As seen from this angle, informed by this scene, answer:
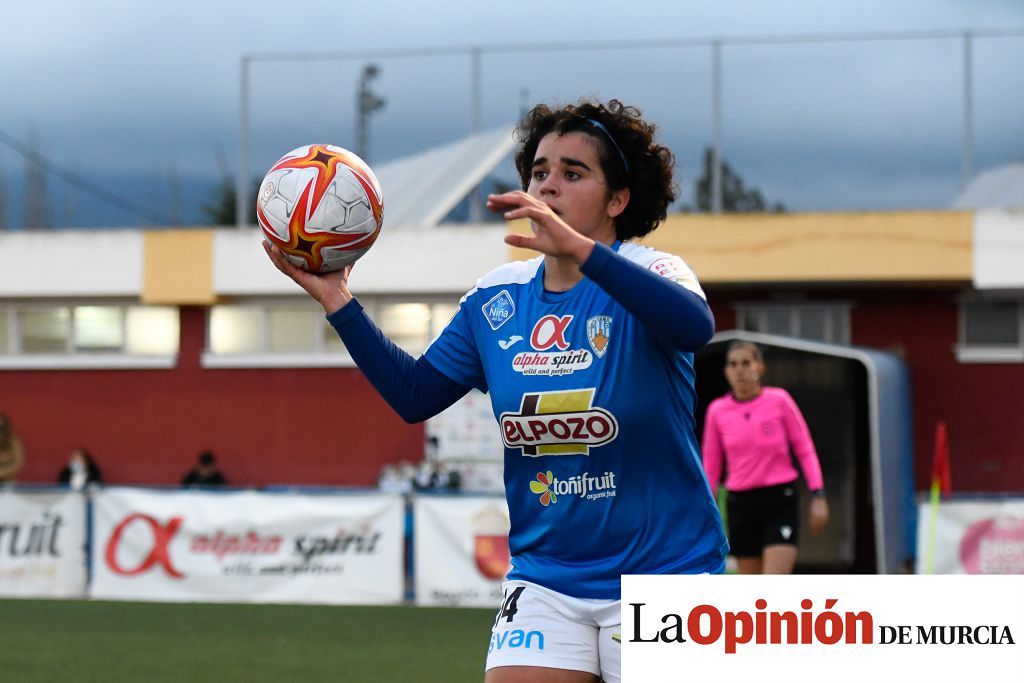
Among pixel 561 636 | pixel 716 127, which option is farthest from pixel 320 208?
pixel 716 127

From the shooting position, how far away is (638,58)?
19.3 m

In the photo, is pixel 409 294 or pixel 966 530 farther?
pixel 409 294

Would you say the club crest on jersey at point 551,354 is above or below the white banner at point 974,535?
above

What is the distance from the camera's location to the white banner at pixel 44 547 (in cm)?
1430

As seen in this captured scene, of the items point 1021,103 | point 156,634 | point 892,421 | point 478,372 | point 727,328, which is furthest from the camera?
point 727,328

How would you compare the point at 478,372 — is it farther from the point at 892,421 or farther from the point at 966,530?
the point at 892,421

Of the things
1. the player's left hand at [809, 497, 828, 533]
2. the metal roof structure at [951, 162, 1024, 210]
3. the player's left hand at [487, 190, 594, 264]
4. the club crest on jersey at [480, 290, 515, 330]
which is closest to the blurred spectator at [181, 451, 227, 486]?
the metal roof structure at [951, 162, 1024, 210]

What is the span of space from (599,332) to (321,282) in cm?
88

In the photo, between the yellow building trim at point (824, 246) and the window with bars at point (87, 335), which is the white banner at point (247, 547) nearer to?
the yellow building trim at point (824, 246)

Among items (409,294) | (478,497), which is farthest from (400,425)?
(478,497)

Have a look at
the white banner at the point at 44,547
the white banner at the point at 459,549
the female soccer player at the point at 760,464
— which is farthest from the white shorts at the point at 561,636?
the white banner at the point at 44,547

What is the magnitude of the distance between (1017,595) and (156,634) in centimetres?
911

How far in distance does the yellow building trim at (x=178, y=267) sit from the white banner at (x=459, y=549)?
29.1ft

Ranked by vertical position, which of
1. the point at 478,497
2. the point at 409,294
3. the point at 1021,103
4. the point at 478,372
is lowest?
the point at 478,497
